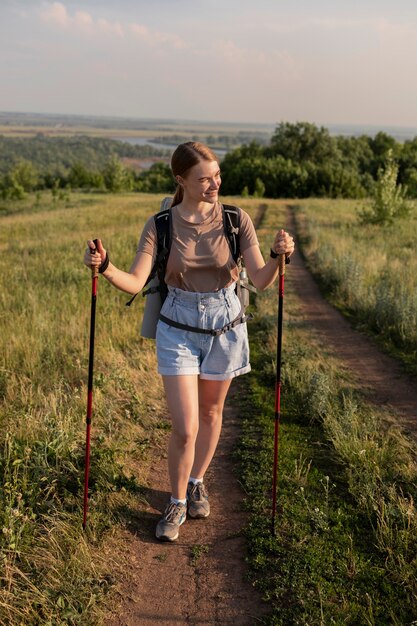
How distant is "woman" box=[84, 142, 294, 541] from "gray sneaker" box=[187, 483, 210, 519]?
1.61ft

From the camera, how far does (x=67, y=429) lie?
482 centimetres

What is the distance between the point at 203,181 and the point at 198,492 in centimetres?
234

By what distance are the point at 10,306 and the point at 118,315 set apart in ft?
6.76

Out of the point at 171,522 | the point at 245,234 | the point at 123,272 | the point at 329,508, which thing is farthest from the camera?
the point at 329,508

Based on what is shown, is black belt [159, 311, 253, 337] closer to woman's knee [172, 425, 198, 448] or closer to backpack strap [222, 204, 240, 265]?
backpack strap [222, 204, 240, 265]

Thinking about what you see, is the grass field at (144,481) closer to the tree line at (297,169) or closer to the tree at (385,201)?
the tree at (385,201)

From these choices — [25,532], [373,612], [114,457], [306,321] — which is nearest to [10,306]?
[306,321]

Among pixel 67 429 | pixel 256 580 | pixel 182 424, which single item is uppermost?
pixel 182 424

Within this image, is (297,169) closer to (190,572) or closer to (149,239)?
(149,239)

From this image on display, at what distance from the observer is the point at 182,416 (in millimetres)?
3742

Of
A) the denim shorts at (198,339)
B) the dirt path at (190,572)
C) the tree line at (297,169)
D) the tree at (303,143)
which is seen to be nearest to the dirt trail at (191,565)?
the dirt path at (190,572)

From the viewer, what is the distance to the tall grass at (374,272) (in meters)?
9.16

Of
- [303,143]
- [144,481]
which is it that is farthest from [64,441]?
[303,143]

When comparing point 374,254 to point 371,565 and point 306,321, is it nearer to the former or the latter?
point 306,321
